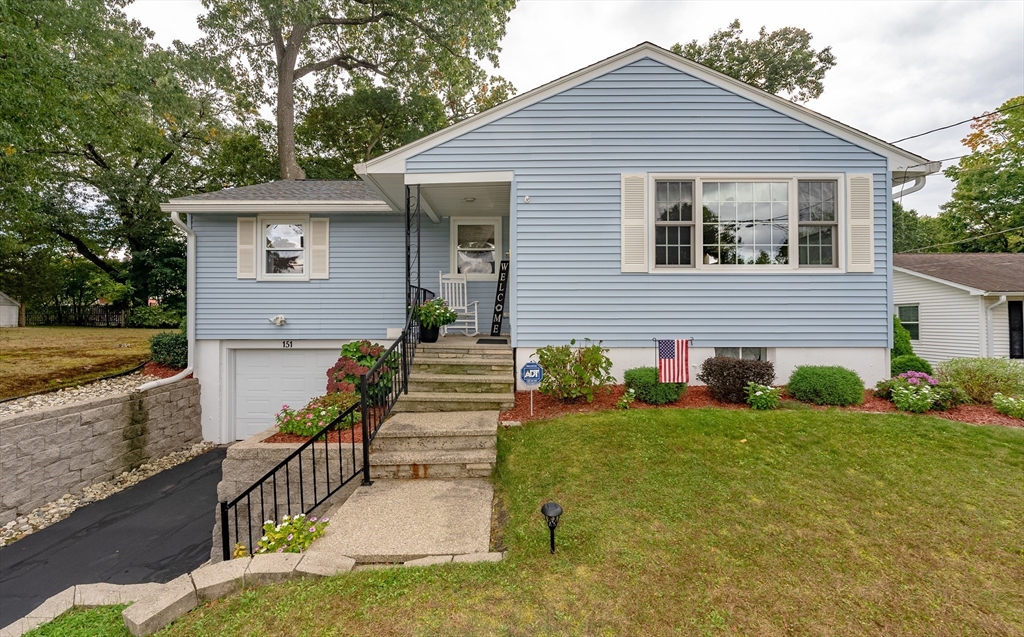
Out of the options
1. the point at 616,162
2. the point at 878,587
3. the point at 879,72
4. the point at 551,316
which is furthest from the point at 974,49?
the point at 878,587

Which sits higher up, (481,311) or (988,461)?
(481,311)

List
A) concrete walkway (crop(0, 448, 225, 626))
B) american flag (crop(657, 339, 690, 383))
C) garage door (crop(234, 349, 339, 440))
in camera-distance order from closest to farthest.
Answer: concrete walkway (crop(0, 448, 225, 626)) → american flag (crop(657, 339, 690, 383)) → garage door (crop(234, 349, 339, 440))

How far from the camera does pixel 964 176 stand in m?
19.6

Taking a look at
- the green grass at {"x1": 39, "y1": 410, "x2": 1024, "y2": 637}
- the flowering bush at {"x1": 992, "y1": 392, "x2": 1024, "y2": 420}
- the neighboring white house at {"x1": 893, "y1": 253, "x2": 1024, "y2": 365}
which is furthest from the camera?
the neighboring white house at {"x1": 893, "y1": 253, "x2": 1024, "y2": 365}

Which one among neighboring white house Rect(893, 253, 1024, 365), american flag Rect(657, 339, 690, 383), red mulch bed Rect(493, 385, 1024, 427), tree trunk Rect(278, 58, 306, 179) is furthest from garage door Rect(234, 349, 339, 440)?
neighboring white house Rect(893, 253, 1024, 365)

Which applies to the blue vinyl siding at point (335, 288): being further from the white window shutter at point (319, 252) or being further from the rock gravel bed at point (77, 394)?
the rock gravel bed at point (77, 394)

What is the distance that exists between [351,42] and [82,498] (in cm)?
1591

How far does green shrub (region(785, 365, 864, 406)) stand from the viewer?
5.34 meters

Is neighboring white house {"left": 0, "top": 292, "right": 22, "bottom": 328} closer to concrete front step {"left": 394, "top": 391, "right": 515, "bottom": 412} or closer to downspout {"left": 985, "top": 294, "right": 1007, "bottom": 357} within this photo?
concrete front step {"left": 394, "top": 391, "right": 515, "bottom": 412}

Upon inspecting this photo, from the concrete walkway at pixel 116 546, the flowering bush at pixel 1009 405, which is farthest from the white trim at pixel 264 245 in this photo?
the flowering bush at pixel 1009 405

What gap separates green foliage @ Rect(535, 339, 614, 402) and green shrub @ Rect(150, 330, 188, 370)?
26.9ft

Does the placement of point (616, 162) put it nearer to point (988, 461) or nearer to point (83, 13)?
point (988, 461)

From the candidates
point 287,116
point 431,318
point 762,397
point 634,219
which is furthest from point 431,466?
point 287,116

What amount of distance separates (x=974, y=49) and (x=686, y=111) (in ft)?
50.9
